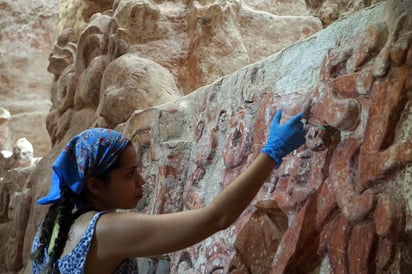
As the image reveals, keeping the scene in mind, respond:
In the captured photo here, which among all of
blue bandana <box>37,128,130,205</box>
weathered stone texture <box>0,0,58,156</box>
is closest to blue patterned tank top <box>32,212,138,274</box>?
blue bandana <box>37,128,130,205</box>

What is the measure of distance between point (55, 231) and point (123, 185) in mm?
197

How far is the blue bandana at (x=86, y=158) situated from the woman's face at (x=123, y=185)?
0.9 inches

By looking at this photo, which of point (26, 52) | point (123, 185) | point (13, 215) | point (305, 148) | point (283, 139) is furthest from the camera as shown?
point (26, 52)

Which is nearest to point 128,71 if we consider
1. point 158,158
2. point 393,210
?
point 158,158

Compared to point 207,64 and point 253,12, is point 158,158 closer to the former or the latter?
point 207,64

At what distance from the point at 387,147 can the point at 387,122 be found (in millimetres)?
57

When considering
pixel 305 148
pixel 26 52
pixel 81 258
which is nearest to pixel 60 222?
pixel 81 258

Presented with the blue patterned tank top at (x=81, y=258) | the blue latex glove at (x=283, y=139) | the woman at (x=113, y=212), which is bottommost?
the blue patterned tank top at (x=81, y=258)

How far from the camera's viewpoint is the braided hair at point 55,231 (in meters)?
1.53

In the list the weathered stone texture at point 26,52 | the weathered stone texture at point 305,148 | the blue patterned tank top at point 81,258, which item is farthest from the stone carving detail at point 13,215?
the weathered stone texture at point 26,52

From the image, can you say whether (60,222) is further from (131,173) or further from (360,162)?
(360,162)

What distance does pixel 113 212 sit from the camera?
1.52m

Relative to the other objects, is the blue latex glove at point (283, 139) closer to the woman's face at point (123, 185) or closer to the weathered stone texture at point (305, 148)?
the weathered stone texture at point (305, 148)

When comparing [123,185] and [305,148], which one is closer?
[123,185]
